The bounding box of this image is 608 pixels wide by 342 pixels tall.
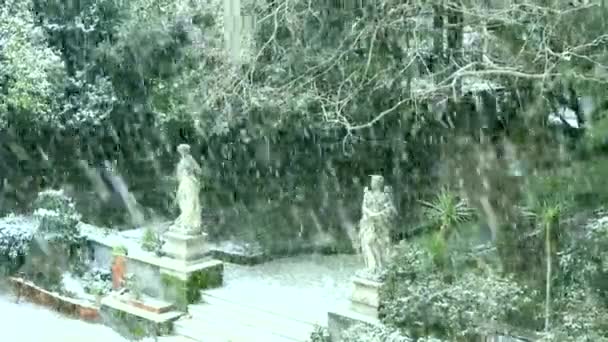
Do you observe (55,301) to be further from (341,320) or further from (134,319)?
(341,320)

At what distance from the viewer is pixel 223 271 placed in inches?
587

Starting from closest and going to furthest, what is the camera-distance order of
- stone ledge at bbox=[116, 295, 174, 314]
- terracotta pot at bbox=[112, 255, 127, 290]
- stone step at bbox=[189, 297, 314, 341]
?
stone step at bbox=[189, 297, 314, 341] → stone ledge at bbox=[116, 295, 174, 314] → terracotta pot at bbox=[112, 255, 127, 290]

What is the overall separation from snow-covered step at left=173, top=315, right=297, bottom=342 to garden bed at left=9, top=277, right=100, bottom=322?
1583 millimetres

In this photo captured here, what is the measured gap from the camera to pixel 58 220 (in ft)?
51.6

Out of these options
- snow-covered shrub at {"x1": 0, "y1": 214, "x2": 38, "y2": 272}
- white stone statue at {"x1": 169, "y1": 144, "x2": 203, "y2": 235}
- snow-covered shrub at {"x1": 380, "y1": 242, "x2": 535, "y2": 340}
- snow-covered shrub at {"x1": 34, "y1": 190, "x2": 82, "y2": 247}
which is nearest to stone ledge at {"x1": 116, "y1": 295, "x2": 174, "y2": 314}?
white stone statue at {"x1": 169, "y1": 144, "x2": 203, "y2": 235}

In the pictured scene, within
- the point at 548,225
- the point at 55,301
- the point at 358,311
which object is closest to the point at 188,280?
the point at 55,301

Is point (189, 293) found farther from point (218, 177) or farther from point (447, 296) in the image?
point (218, 177)

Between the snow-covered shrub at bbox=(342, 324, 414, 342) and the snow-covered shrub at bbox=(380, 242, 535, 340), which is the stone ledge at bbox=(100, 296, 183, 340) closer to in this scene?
the snow-covered shrub at bbox=(342, 324, 414, 342)

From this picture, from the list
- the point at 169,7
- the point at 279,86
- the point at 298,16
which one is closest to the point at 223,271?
the point at 279,86

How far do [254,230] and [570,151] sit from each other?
5508mm

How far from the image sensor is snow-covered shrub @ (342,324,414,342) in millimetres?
11399

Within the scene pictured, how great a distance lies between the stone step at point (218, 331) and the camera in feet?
43.0

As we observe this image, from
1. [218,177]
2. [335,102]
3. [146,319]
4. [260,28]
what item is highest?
[260,28]

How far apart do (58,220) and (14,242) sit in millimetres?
905
